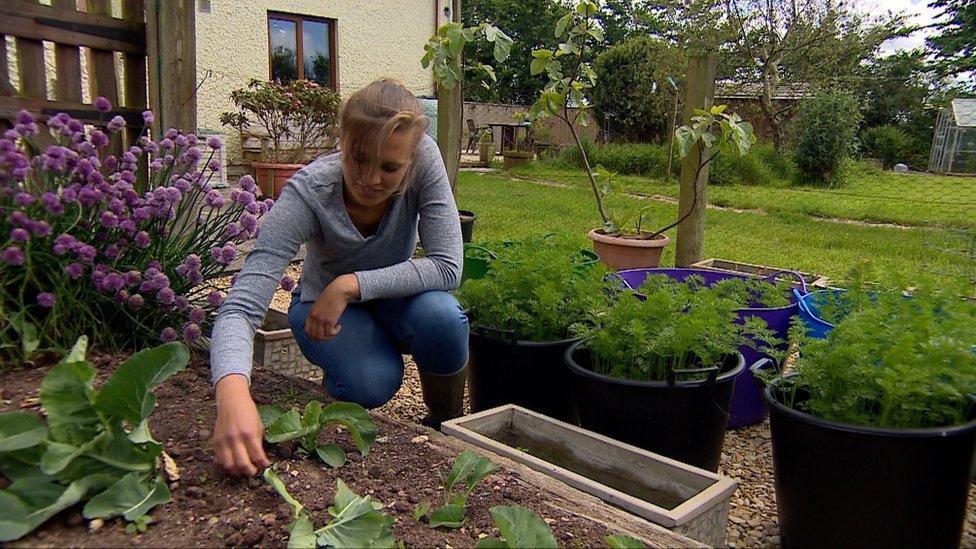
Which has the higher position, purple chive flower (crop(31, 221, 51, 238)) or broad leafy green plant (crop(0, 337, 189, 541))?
purple chive flower (crop(31, 221, 51, 238))

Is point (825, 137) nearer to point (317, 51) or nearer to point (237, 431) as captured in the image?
point (317, 51)

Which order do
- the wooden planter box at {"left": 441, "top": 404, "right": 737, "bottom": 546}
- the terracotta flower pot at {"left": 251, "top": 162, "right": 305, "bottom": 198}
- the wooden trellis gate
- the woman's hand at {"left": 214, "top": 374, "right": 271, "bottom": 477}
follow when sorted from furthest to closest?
the terracotta flower pot at {"left": 251, "top": 162, "right": 305, "bottom": 198}, the wooden trellis gate, the wooden planter box at {"left": 441, "top": 404, "right": 737, "bottom": 546}, the woman's hand at {"left": 214, "top": 374, "right": 271, "bottom": 477}

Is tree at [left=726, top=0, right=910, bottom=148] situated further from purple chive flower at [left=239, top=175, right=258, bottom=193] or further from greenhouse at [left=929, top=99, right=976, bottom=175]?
purple chive flower at [left=239, top=175, right=258, bottom=193]

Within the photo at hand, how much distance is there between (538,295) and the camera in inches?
85.0

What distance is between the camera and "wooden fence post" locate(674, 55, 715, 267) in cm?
364

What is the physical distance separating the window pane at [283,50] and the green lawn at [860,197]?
13.3 ft

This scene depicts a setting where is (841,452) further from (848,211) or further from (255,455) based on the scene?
(848,211)

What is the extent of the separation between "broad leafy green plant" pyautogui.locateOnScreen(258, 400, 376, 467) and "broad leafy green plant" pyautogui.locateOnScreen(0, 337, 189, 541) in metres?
0.24

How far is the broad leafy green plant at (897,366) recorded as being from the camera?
1.45 meters

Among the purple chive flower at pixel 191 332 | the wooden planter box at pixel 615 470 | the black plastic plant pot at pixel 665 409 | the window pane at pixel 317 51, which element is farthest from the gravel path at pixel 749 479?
the window pane at pixel 317 51

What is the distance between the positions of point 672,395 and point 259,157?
691 centimetres

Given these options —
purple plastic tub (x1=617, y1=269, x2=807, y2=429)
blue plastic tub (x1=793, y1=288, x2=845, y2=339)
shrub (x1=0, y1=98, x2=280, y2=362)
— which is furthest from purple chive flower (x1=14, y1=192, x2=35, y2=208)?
blue plastic tub (x1=793, y1=288, x2=845, y2=339)

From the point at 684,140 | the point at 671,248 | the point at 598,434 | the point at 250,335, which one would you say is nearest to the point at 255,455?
the point at 250,335

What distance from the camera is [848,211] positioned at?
754 cm
